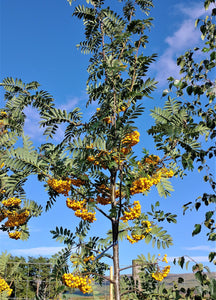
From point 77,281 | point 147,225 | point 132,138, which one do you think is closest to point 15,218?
point 77,281

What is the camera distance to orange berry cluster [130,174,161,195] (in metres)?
2.65

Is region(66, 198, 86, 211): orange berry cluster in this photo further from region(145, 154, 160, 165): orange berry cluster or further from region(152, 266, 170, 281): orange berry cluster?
region(152, 266, 170, 281): orange berry cluster

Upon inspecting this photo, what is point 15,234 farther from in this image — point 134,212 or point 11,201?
point 134,212

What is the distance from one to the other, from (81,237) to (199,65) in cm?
218

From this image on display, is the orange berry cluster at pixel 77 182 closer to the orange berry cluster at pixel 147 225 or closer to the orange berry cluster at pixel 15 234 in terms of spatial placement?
the orange berry cluster at pixel 147 225

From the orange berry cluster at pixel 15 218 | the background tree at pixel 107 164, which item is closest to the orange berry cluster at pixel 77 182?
the background tree at pixel 107 164

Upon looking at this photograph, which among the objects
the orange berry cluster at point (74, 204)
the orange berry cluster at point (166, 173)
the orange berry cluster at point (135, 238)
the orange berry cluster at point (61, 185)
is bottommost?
the orange berry cluster at point (135, 238)

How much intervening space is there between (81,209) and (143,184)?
715 mm

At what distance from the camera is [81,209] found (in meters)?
2.90

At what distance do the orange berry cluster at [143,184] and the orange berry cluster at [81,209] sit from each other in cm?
48

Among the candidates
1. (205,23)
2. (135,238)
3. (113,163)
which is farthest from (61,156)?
(205,23)

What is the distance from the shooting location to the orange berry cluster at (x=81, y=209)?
9.34 ft

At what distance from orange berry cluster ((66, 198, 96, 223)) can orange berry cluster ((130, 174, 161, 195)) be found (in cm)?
48

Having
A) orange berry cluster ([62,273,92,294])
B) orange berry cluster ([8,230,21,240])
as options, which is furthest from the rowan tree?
orange berry cluster ([8,230,21,240])
